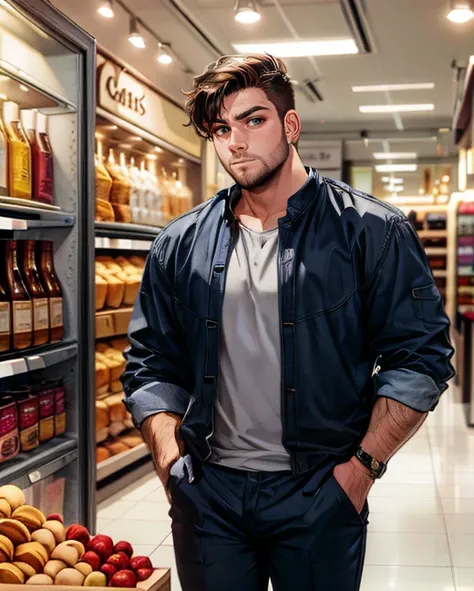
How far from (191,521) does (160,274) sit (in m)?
0.52

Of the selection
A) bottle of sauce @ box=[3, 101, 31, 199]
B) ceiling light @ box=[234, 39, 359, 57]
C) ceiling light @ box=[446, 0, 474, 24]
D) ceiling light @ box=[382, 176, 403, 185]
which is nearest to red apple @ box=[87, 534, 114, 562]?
bottle of sauce @ box=[3, 101, 31, 199]

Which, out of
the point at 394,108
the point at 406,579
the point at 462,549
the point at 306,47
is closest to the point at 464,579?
the point at 406,579

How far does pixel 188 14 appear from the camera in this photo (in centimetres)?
730

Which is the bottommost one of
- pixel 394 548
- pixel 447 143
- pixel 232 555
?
pixel 394 548

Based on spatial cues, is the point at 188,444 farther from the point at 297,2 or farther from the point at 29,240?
the point at 297,2

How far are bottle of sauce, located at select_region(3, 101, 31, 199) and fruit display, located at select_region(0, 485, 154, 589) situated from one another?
4.70 feet

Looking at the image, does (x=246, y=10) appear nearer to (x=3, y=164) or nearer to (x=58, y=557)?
(x=3, y=164)

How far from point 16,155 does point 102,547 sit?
1760mm

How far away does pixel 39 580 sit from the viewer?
210 centimetres

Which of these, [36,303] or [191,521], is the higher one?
[36,303]

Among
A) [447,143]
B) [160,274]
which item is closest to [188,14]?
[160,274]

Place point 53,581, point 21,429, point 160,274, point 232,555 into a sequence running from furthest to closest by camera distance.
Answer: point 21,429 < point 53,581 < point 160,274 < point 232,555

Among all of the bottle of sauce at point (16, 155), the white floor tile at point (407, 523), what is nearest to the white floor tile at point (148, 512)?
the white floor tile at point (407, 523)

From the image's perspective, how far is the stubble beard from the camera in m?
1.71
